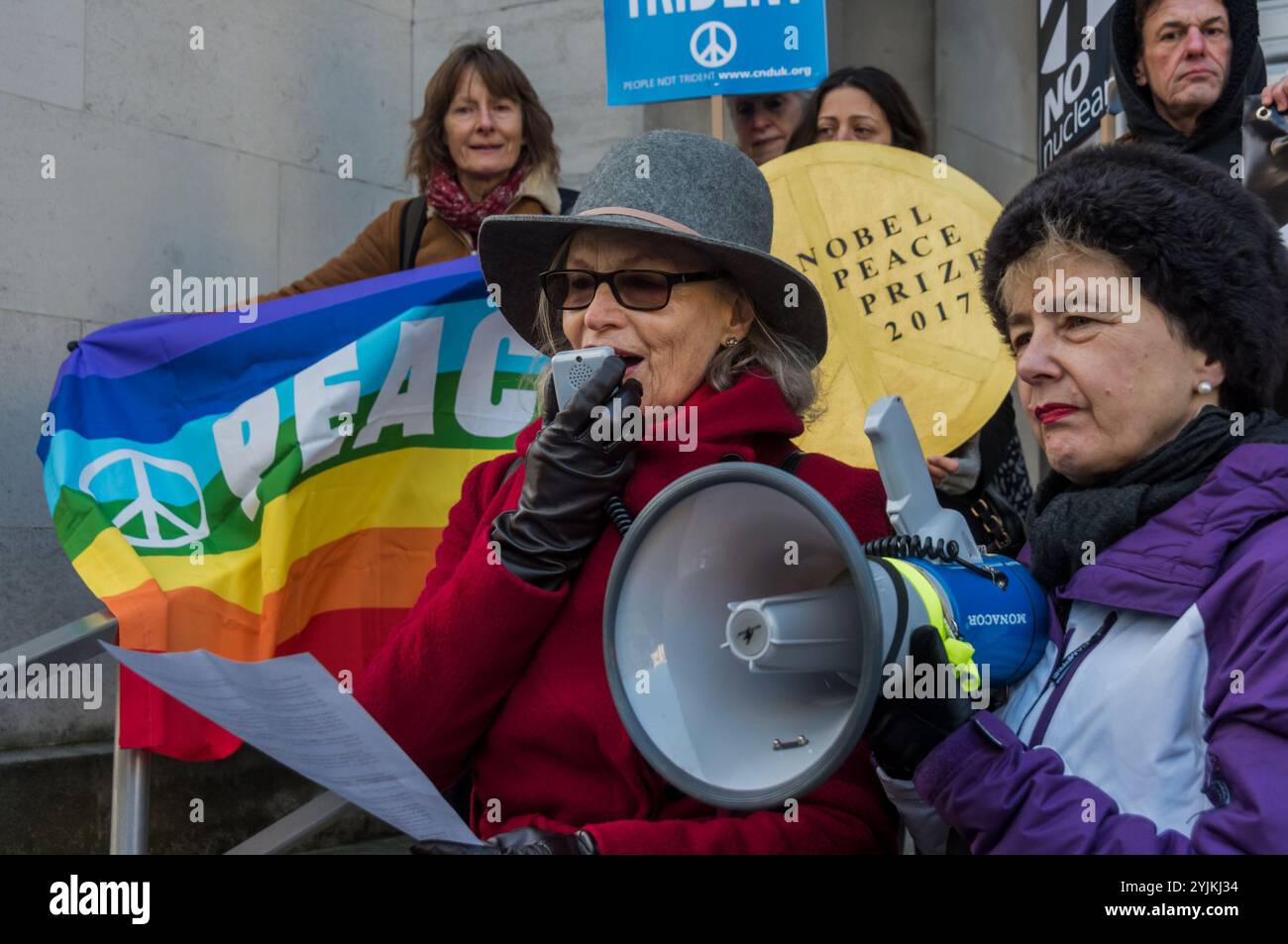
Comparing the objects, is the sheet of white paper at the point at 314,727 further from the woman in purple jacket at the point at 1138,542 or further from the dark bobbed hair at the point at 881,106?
the dark bobbed hair at the point at 881,106

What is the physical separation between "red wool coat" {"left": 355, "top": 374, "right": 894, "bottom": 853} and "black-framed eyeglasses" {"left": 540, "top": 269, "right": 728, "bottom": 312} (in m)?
0.19

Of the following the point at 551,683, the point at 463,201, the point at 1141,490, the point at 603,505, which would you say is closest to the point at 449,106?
the point at 463,201

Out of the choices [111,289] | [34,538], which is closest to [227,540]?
[34,538]

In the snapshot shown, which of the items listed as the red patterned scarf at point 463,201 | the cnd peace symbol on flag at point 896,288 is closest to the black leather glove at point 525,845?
the cnd peace symbol on flag at point 896,288

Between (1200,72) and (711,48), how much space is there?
1.59 meters

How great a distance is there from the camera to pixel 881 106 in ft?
13.4

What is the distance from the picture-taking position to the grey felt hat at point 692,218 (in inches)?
90.8

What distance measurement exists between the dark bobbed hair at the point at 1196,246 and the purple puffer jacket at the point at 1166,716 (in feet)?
0.56

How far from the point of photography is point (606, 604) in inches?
70.6

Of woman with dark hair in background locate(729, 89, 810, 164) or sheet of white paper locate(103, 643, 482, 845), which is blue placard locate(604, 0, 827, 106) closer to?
woman with dark hair in background locate(729, 89, 810, 164)

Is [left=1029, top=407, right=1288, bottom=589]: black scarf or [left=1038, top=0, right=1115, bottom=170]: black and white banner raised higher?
[left=1038, top=0, right=1115, bottom=170]: black and white banner

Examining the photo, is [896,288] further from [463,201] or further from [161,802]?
[161,802]

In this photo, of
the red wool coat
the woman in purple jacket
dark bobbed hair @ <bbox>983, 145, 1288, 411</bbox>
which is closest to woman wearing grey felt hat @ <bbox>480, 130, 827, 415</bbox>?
the red wool coat

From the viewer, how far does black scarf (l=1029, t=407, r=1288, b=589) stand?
5.79 feet
